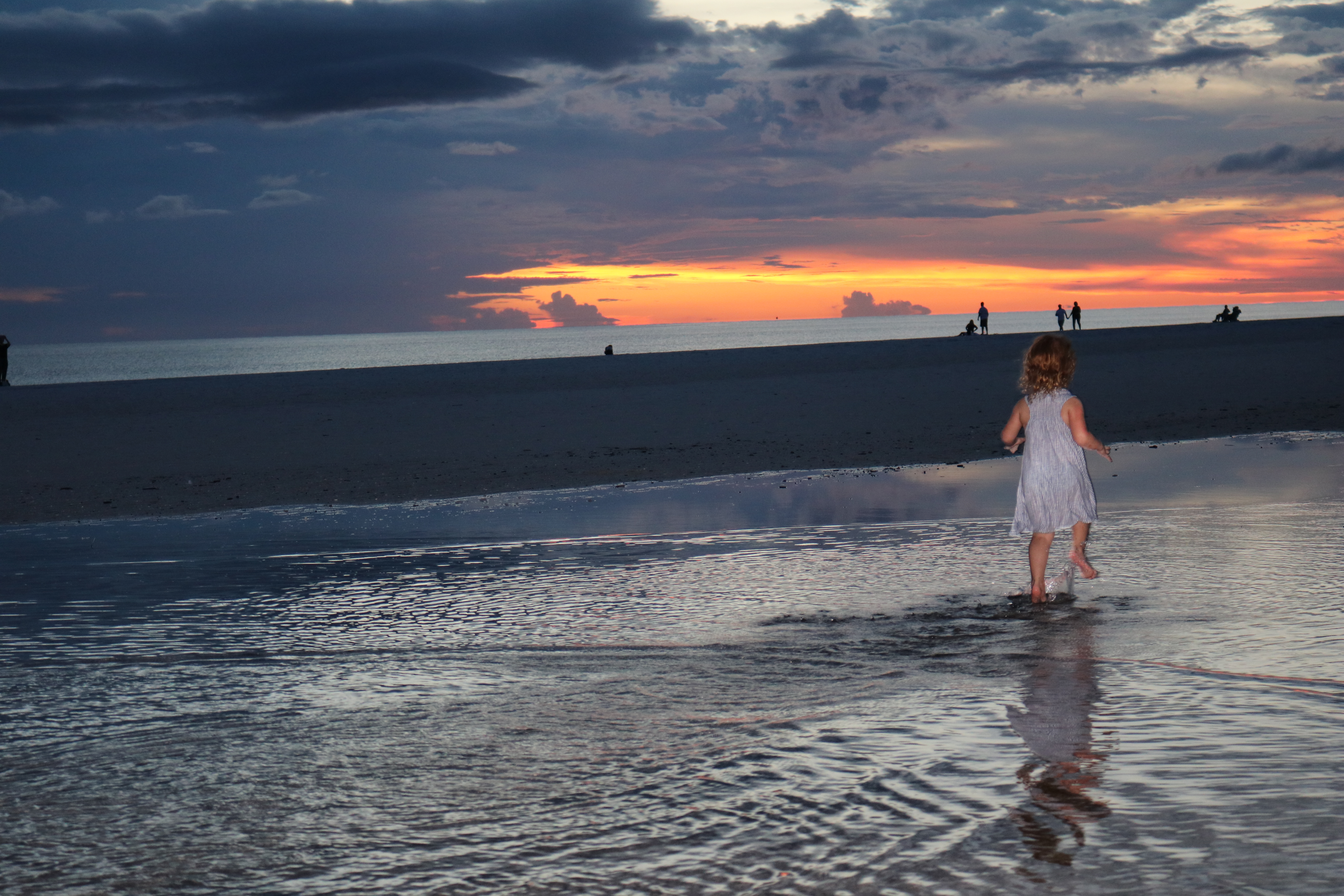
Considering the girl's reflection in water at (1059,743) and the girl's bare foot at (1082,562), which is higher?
the girl's bare foot at (1082,562)

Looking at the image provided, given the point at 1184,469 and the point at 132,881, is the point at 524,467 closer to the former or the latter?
the point at 1184,469

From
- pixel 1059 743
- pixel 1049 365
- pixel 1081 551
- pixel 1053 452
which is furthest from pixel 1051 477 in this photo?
pixel 1059 743

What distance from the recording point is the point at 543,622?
22.2 ft

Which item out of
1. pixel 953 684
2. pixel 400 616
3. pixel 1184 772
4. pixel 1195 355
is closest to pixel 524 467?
pixel 400 616

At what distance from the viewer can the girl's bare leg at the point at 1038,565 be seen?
274 inches

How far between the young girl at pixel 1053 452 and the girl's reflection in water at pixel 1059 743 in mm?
1004

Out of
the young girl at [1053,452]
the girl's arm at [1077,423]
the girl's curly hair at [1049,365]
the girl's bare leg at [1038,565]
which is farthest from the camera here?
the girl's curly hair at [1049,365]

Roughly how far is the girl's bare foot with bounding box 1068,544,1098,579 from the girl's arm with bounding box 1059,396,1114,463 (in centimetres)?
54

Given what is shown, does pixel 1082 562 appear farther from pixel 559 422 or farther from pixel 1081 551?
pixel 559 422

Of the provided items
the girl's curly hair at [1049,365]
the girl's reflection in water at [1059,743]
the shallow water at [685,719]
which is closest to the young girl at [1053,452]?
the girl's curly hair at [1049,365]

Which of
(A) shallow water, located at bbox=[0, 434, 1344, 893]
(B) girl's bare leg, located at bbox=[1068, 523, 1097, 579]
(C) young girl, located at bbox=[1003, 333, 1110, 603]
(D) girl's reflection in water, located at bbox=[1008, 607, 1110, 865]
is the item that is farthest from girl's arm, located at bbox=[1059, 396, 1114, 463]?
(D) girl's reflection in water, located at bbox=[1008, 607, 1110, 865]

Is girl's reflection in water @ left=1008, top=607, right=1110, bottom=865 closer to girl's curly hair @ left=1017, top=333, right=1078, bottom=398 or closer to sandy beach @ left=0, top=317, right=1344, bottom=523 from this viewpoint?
girl's curly hair @ left=1017, top=333, right=1078, bottom=398

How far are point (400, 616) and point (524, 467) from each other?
8.67m

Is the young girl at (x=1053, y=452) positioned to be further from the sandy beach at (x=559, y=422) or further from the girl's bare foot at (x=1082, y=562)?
the sandy beach at (x=559, y=422)
